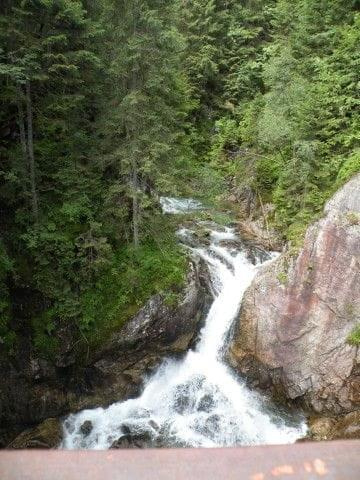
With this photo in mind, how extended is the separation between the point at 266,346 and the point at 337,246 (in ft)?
12.4

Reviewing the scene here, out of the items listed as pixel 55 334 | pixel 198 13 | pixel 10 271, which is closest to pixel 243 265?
pixel 55 334

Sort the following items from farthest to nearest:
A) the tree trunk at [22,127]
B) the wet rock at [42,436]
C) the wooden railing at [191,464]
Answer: the tree trunk at [22,127] → the wet rock at [42,436] → the wooden railing at [191,464]

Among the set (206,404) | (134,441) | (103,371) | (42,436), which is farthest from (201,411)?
(42,436)

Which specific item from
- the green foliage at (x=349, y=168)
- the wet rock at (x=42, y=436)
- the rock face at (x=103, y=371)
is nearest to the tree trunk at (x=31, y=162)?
the rock face at (x=103, y=371)

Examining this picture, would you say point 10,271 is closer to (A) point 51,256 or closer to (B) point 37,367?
(A) point 51,256

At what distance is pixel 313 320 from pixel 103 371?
21.5ft

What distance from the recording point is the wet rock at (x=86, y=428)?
11451mm

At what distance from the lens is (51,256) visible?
38.7 ft

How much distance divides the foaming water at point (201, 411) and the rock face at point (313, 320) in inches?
24.2

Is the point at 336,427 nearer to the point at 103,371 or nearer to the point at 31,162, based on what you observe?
the point at 103,371

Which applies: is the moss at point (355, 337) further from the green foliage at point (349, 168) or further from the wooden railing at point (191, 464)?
the wooden railing at point (191, 464)

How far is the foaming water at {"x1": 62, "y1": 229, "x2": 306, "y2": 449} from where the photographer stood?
1127cm

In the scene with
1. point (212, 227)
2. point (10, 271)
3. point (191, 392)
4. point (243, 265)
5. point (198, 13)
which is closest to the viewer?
point (10, 271)

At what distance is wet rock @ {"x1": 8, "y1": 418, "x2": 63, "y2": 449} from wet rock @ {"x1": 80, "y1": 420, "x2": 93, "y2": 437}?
0.58 m
